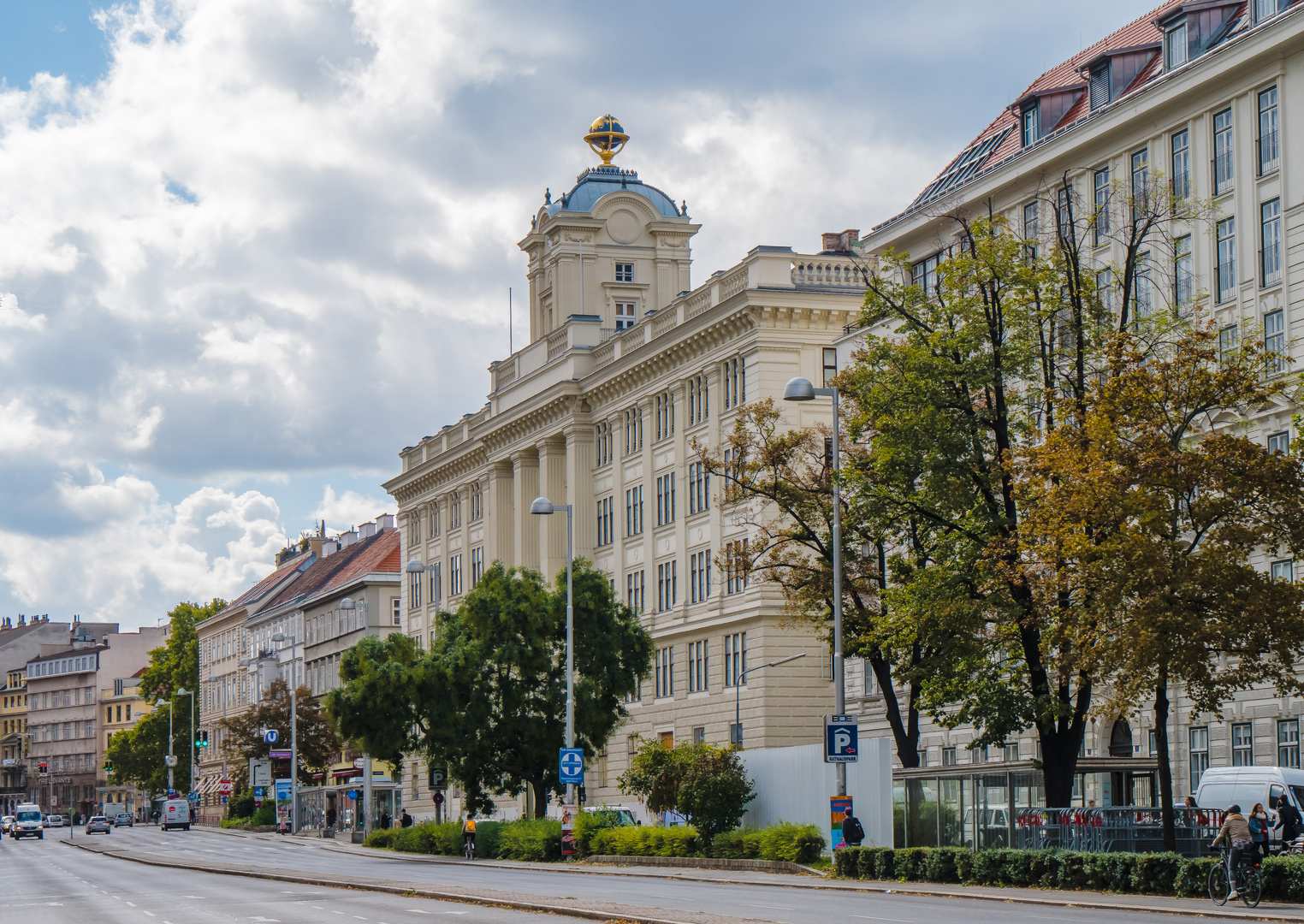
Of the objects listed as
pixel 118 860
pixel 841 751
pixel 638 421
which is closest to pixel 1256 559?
pixel 841 751

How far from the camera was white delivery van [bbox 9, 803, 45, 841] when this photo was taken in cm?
11694

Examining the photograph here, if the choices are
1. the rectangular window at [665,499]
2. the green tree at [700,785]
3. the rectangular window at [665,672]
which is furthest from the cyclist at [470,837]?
the rectangular window at [665,499]

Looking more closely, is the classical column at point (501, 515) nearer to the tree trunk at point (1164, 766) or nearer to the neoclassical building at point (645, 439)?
the neoclassical building at point (645, 439)

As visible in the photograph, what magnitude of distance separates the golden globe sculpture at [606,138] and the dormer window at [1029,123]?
3579 centimetres

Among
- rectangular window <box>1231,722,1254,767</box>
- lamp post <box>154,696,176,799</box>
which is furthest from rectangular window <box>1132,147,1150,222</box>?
lamp post <box>154,696,176,799</box>

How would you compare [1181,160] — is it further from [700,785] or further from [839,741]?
[700,785]

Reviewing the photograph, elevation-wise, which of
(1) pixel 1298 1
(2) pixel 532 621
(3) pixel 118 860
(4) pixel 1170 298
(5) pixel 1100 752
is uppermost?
(1) pixel 1298 1

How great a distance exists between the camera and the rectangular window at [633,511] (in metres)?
74.6

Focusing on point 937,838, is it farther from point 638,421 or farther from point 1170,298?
point 638,421

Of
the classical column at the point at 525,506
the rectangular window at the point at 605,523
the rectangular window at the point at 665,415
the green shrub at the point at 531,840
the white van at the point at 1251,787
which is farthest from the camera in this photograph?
the classical column at the point at 525,506

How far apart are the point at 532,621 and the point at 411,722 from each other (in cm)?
493

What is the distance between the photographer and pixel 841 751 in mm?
36906

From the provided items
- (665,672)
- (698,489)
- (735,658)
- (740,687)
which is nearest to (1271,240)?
(740,687)

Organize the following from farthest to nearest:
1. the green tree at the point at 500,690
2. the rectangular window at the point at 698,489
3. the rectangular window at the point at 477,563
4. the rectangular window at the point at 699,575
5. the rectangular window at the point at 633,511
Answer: the rectangular window at the point at 477,563
the rectangular window at the point at 633,511
the rectangular window at the point at 699,575
the rectangular window at the point at 698,489
the green tree at the point at 500,690
